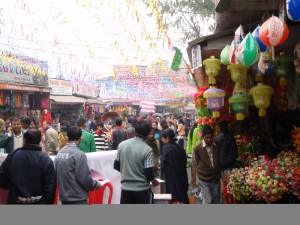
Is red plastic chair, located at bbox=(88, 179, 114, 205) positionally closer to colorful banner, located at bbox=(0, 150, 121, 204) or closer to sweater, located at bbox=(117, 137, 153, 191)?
colorful banner, located at bbox=(0, 150, 121, 204)

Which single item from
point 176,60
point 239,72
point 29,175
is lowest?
point 29,175

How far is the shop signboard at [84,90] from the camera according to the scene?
26.7 metres

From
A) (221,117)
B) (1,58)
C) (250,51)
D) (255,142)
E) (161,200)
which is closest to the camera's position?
(250,51)

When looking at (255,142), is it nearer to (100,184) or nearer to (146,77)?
(100,184)

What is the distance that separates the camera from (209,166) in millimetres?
7031

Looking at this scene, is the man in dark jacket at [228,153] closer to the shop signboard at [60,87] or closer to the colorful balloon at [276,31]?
the colorful balloon at [276,31]

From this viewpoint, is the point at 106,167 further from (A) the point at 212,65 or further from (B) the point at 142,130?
(A) the point at 212,65

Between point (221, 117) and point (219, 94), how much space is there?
53.7 inches

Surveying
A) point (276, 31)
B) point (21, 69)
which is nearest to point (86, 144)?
point (276, 31)

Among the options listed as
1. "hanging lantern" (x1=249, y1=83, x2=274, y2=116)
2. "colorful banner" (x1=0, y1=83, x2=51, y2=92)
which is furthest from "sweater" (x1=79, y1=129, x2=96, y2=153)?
"colorful banner" (x1=0, y1=83, x2=51, y2=92)

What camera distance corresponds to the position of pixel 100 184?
5035 millimetres

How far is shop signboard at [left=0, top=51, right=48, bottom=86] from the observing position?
54.9 feet

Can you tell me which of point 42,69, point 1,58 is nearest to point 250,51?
point 1,58

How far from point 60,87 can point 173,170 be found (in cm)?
1865
